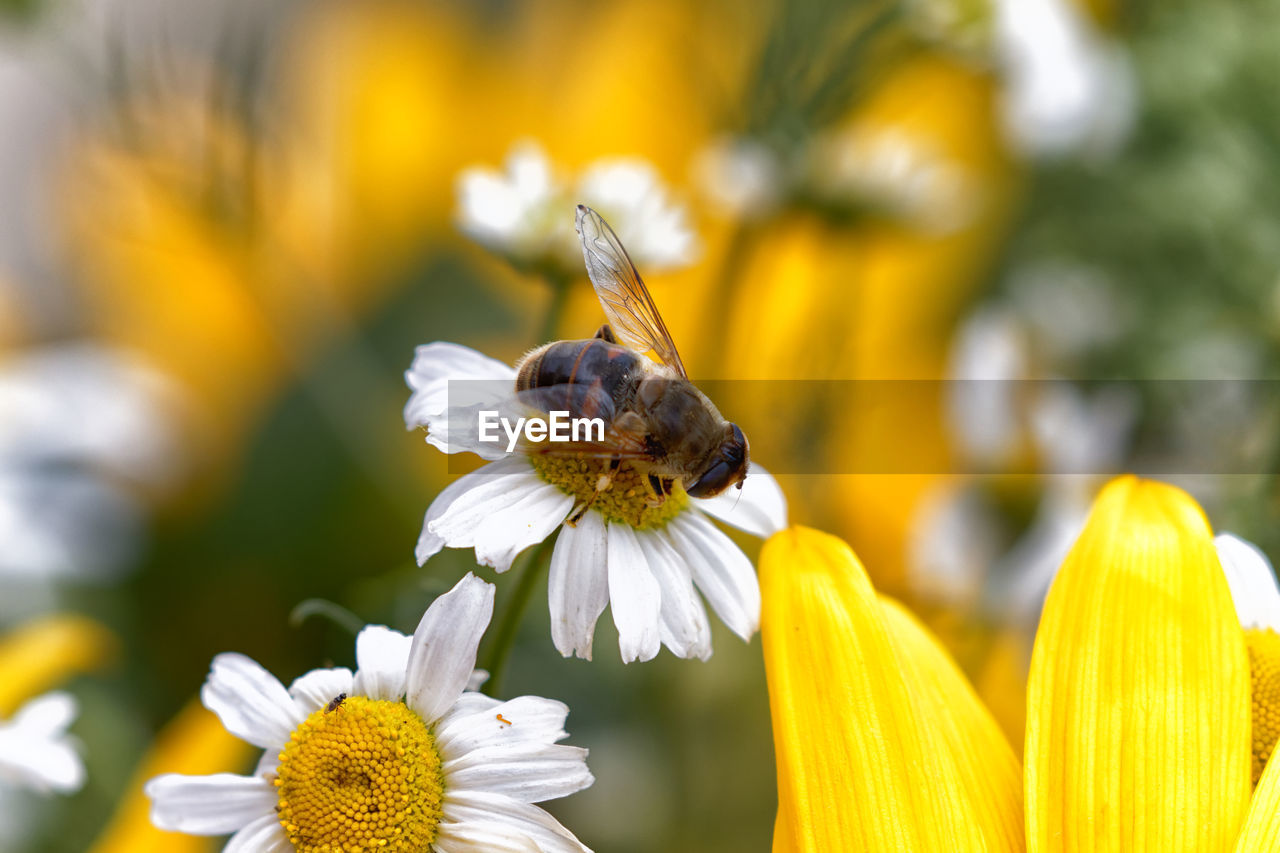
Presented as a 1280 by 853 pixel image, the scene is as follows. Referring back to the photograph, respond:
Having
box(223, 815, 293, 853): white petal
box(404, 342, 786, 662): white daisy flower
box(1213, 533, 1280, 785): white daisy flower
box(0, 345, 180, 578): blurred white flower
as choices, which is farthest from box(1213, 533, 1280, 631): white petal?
box(0, 345, 180, 578): blurred white flower

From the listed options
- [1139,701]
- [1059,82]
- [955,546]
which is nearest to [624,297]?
[1139,701]

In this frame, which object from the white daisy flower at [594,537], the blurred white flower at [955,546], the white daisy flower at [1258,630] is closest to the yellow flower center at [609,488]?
the white daisy flower at [594,537]

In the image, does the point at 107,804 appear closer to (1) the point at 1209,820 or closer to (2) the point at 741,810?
(2) the point at 741,810

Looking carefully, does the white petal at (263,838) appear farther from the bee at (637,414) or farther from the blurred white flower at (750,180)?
the blurred white flower at (750,180)

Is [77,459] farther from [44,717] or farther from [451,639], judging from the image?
[451,639]

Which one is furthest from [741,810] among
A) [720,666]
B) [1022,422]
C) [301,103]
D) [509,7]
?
[509,7]

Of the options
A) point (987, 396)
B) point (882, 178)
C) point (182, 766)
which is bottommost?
point (182, 766)
